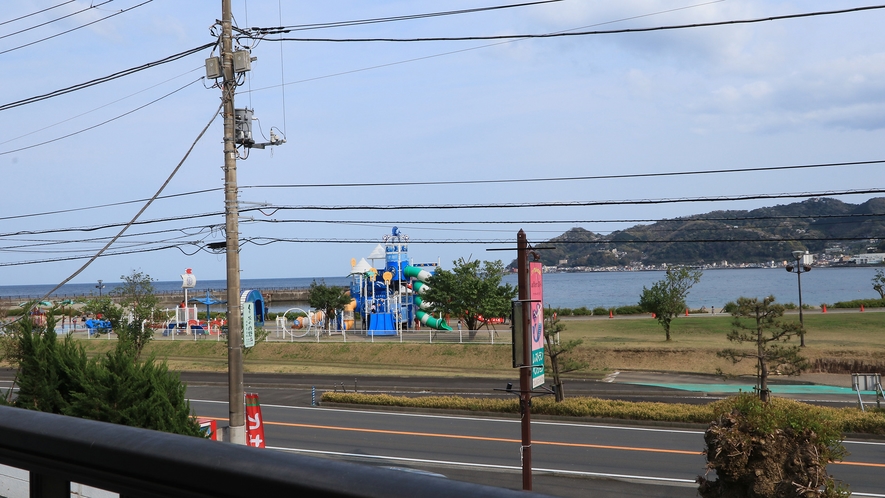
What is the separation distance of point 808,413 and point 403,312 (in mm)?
43244

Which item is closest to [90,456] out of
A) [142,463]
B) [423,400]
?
[142,463]

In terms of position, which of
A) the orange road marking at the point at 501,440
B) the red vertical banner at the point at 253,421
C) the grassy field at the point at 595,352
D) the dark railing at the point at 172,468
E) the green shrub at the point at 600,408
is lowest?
the orange road marking at the point at 501,440

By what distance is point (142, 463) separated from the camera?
1482 mm

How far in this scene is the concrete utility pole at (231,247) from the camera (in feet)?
48.0

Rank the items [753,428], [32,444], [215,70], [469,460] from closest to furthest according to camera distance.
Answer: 1. [32,444]
2. [753,428]
3. [215,70]
4. [469,460]

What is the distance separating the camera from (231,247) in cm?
1498

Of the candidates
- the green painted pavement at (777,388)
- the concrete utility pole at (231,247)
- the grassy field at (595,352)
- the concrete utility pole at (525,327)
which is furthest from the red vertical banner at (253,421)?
the grassy field at (595,352)

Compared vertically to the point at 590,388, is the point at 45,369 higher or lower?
higher

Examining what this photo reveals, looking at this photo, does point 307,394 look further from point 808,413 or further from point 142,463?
point 142,463

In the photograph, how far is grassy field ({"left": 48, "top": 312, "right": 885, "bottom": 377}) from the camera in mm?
34684

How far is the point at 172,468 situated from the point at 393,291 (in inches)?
2101

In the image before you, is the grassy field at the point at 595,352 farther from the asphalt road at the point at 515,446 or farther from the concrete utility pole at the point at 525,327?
the concrete utility pole at the point at 525,327

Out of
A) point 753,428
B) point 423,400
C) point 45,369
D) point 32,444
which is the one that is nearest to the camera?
point 32,444

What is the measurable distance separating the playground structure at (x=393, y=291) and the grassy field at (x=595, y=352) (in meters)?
6.58
